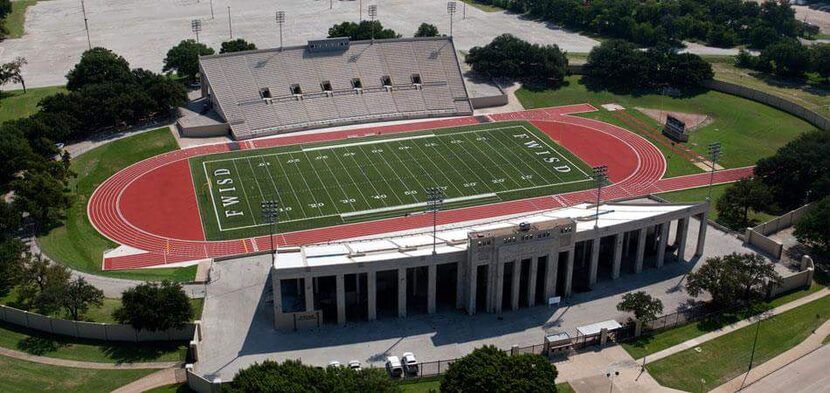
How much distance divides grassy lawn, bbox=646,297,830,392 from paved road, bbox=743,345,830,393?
5.79 feet

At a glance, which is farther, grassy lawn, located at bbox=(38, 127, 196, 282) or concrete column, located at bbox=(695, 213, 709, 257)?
concrete column, located at bbox=(695, 213, 709, 257)

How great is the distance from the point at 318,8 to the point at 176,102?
3055 inches

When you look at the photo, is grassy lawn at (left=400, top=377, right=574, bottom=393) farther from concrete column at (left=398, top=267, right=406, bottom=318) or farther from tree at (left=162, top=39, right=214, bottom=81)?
tree at (left=162, top=39, right=214, bottom=81)

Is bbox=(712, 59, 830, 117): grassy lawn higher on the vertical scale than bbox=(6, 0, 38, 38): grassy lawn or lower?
lower

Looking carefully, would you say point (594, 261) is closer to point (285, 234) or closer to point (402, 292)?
point (402, 292)

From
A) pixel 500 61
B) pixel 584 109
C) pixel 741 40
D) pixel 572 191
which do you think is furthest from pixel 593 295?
pixel 741 40

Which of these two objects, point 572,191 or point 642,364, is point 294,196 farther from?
point 642,364

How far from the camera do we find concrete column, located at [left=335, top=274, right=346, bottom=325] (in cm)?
6316

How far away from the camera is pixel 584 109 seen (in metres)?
117

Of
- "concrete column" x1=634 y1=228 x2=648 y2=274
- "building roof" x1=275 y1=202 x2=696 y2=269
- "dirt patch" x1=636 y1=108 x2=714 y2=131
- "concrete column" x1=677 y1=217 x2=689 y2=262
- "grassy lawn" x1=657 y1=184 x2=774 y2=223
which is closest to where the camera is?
"building roof" x1=275 y1=202 x2=696 y2=269

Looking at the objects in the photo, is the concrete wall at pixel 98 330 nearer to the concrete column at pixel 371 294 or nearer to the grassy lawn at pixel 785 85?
the concrete column at pixel 371 294

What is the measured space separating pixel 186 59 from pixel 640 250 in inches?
2990

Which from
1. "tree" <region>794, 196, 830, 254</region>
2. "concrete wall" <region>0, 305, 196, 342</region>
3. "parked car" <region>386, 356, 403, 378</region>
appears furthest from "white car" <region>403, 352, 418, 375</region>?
"tree" <region>794, 196, 830, 254</region>

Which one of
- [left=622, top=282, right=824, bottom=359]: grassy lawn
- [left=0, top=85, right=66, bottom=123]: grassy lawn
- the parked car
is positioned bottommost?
[left=622, top=282, right=824, bottom=359]: grassy lawn
